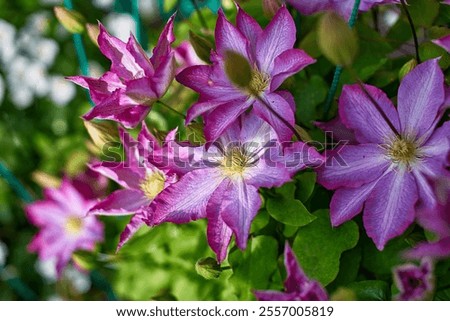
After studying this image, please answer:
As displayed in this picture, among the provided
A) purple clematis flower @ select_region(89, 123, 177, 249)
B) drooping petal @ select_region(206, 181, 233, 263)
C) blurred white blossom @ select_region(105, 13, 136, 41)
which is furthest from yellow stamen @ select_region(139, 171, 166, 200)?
blurred white blossom @ select_region(105, 13, 136, 41)

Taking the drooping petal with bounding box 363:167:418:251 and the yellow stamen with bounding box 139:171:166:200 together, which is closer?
the drooping petal with bounding box 363:167:418:251

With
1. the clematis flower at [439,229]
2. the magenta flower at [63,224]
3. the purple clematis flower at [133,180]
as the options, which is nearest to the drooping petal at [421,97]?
the clematis flower at [439,229]

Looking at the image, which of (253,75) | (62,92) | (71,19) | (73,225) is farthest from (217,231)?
(62,92)

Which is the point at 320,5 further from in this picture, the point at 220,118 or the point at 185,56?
the point at 185,56

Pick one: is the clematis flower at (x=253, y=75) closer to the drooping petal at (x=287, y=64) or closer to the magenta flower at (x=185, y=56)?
the drooping petal at (x=287, y=64)

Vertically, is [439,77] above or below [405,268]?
above

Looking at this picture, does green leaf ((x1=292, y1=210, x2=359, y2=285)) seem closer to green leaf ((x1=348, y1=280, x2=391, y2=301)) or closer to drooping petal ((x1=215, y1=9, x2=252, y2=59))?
green leaf ((x1=348, y1=280, x2=391, y2=301))
